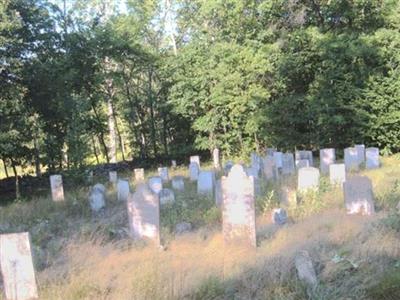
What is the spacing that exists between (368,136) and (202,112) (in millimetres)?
7266

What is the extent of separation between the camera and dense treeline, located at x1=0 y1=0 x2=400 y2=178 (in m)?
19.6

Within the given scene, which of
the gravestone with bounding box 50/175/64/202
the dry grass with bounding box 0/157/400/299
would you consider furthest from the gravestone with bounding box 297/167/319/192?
the gravestone with bounding box 50/175/64/202

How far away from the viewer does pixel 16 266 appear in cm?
570

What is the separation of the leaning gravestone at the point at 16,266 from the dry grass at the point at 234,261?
0.22m

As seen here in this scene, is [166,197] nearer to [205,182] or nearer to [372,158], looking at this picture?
[205,182]

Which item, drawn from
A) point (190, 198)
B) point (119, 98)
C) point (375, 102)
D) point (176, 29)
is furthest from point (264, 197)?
point (176, 29)

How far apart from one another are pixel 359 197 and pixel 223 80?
14.5 meters

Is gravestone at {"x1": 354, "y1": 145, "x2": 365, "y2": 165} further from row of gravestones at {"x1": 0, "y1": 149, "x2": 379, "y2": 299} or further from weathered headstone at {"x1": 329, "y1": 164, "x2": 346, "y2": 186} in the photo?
row of gravestones at {"x1": 0, "y1": 149, "x2": 379, "y2": 299}

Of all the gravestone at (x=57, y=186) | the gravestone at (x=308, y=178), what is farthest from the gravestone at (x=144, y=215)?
the gravestone at (x=57, y=186)

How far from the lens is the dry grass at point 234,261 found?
521cm

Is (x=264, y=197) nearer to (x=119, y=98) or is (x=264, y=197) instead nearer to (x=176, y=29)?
(x=119, y=98)

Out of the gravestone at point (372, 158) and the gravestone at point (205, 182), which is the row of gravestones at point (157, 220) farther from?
the gravestone at point (372, 158)

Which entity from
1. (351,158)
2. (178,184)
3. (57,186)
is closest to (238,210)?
(178,184)

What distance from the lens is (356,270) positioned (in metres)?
5.57
